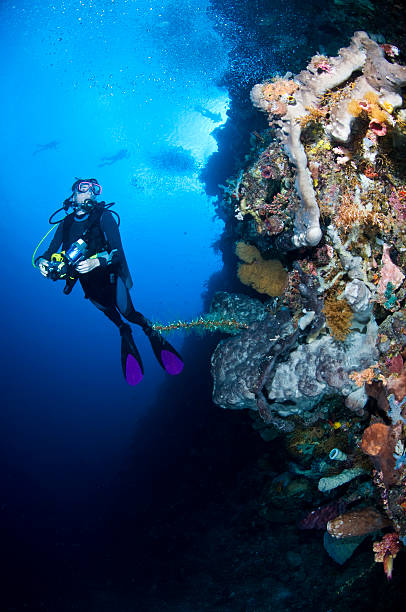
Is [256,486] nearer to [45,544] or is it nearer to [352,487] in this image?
[352,487]

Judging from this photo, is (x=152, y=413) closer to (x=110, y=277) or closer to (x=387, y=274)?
(x=110, y=277)

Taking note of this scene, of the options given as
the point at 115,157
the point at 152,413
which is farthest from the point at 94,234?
the point at 115,157

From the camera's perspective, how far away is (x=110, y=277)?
6465 millimetres

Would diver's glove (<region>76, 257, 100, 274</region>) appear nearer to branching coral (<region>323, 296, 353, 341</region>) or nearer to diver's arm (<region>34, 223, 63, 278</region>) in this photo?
diver's arm (<region>34, 223, 63, 278</region>)

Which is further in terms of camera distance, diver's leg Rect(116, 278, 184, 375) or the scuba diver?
diver's leg Rect(116, 278, 184, 375)

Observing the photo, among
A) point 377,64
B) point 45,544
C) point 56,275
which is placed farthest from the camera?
point 45,544

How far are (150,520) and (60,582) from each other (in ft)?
18.2

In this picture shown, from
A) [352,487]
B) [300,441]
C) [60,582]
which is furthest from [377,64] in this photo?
[60,582]

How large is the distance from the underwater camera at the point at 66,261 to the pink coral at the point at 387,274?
16.0 ft

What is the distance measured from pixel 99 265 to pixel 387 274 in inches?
188

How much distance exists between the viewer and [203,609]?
6.90 m

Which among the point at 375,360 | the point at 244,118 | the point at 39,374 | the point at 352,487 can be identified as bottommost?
the point at 352,487

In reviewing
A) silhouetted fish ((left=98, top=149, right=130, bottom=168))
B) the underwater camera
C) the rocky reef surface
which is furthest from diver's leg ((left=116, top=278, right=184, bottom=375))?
silhouetted fish ((left=98, top=149, right=130, bottom=168))

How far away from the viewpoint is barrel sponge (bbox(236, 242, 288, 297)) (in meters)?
5.88
